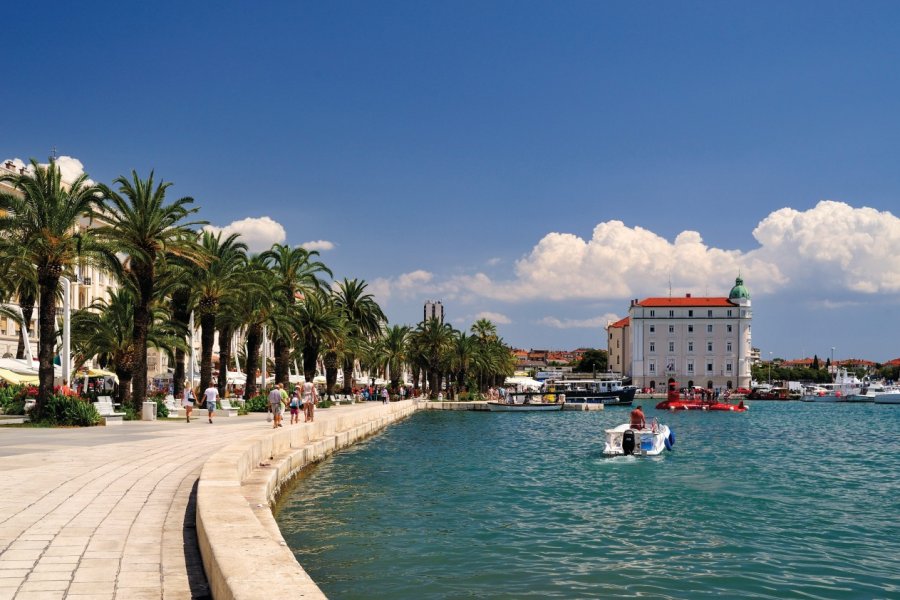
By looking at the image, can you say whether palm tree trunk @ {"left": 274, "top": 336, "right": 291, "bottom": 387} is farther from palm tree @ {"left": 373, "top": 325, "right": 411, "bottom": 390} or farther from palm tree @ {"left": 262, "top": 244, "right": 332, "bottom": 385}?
palm tree @ {"left": 373, "top": 325, "right": 411, "bottom": 390}

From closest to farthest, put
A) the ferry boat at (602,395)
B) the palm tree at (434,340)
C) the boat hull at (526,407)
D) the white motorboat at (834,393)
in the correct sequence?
the boat hull at (526,407) → the palm tree at (434,340) → the ferry boat at (602,395) → the white motorboat at (834,393)

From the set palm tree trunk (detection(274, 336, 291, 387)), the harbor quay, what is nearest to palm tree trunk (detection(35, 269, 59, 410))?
the harbor quay

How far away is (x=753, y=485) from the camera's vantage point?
85.0 feet

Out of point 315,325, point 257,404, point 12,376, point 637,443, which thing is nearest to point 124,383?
point 257,404

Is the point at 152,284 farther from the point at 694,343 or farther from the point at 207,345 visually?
the point at 694,343

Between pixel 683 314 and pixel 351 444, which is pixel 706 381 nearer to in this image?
pixel 683 314

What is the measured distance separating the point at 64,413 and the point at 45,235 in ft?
20.5

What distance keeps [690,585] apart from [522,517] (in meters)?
6.46

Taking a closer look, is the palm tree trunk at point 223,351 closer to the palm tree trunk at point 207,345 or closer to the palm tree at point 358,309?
the palm tree trunk at point 207,345

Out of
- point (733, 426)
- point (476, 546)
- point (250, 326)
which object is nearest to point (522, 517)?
point (476, 546)

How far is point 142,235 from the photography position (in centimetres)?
3450

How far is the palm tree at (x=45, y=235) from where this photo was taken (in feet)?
96.7

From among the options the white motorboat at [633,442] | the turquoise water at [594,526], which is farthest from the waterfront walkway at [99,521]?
the white motorboat at [633,442]

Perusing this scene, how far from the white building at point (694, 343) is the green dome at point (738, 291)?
20 cm
